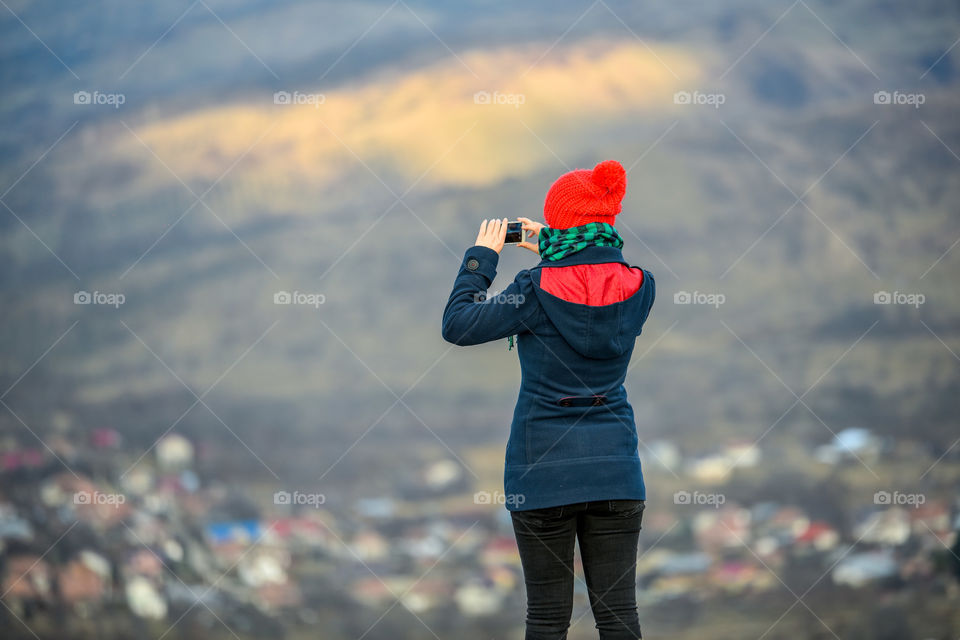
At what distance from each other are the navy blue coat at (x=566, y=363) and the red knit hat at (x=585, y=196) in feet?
0.20

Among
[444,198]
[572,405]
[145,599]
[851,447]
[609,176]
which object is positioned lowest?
[145,599]

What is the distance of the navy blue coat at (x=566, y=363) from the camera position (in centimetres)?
145

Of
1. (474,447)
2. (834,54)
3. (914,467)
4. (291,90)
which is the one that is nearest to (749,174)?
(834,54)

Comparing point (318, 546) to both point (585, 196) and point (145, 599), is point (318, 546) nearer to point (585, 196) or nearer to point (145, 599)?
point (145, 599)

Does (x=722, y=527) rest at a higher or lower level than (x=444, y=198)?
lower

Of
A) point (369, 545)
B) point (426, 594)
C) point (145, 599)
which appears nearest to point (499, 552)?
point (426, 594)

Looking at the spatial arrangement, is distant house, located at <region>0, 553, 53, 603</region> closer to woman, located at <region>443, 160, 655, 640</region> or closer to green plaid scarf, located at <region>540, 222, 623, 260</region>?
woman, located at <region>443, 160, 655, 640</region>

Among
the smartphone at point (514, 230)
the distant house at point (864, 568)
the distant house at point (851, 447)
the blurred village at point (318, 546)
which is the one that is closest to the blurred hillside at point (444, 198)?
the distant house at point (851, 447)

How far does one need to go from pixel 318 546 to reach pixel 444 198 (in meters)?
1.15

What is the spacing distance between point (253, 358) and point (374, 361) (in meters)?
0.38

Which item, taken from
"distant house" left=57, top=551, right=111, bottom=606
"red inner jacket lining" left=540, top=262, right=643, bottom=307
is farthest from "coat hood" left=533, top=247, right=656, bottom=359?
"distant house" left=57, top=551, right=111, bottom=606

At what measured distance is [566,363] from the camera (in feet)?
4.83

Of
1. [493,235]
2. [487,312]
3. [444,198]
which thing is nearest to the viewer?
[487,312]

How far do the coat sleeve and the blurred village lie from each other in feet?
4.46
